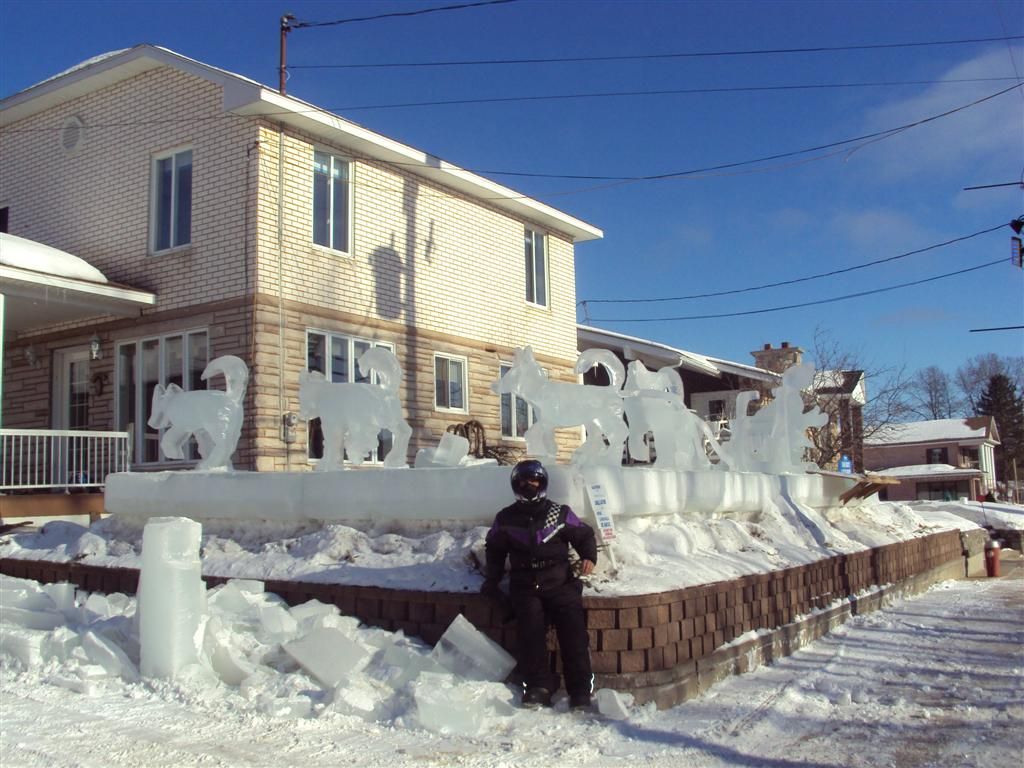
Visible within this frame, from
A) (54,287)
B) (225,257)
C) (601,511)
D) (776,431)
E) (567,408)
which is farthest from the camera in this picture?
(225,257)

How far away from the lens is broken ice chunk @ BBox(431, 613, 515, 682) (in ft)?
19.6

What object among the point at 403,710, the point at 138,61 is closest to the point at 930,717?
the point at 403,710

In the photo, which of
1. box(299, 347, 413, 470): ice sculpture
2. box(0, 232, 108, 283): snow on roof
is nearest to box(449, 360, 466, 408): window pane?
box(0, 232, 108, 283): snow on roof

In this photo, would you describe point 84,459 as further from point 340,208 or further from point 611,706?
point 611,706

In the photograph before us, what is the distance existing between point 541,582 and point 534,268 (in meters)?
15.1

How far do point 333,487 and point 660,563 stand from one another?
2.70 meters

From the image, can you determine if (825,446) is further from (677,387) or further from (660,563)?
(660,563)

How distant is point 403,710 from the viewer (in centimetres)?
550

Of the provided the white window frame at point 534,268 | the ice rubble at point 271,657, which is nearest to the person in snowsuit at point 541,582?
the ice rubble at point 271,657

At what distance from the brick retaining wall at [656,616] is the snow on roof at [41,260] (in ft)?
18.7

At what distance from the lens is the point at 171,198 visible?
15.4 meters

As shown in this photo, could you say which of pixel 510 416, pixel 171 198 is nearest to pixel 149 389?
pixel 171 198

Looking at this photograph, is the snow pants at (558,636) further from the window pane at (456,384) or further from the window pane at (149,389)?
the window pane at (456,384)

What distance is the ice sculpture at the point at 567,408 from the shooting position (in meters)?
8.09
